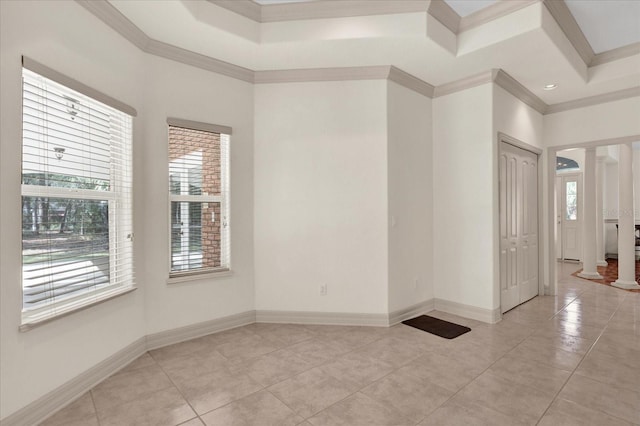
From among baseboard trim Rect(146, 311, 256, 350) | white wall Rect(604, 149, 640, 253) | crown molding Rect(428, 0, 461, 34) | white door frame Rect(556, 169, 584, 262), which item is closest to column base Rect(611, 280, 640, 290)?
white door frame Rect(556, 169, 584, 262)

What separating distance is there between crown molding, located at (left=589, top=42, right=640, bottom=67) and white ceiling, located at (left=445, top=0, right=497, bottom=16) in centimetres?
203

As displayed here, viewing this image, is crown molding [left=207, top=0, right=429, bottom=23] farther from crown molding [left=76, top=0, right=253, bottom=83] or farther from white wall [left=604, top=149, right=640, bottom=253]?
white wall [left=604, top=149, right=640, bottom=253]

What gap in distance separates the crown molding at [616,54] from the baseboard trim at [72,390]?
19.3ft

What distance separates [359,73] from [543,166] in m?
3.25

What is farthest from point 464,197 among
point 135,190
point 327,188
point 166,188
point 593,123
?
point 135,190

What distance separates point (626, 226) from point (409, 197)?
4399mm

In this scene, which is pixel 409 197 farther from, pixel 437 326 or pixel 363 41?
pixel 363 41

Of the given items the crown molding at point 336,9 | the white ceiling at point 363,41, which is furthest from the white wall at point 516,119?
the crown molding at point 336,9

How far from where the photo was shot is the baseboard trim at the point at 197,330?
3180 millimetres

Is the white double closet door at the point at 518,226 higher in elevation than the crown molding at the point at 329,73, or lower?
lower

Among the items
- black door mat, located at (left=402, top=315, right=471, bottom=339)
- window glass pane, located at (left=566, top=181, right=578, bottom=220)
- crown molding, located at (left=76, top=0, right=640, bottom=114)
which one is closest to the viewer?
crown molding, located at (left=76, top=0, right=640, bottom=114)

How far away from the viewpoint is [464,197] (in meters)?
4.09

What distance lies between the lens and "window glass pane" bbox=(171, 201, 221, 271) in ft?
10.9

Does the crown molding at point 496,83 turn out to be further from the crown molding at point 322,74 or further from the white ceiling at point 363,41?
the crown molding at point 322,74
